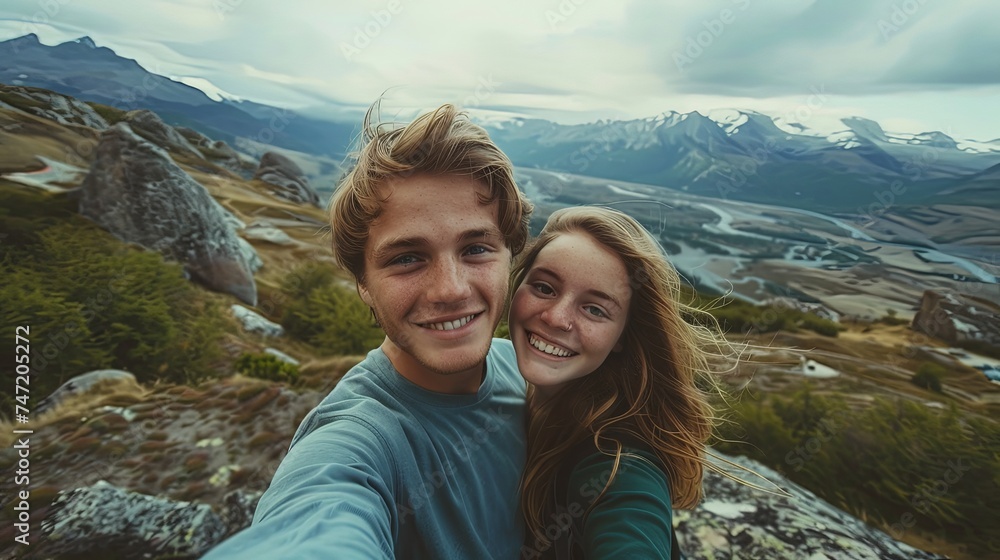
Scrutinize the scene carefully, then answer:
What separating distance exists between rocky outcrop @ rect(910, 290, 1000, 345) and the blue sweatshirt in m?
11.7

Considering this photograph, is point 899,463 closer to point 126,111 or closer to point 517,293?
point 517,293

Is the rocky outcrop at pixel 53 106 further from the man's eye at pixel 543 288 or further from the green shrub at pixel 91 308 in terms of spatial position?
the man's eye at pixel 543 288

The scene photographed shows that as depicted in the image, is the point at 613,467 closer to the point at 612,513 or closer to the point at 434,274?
the point at 612,513

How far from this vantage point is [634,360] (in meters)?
2.35

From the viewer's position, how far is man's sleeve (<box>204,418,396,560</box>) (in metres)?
1.08

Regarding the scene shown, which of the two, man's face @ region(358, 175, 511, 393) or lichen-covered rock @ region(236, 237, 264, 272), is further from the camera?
lichen-covered rock @ region(236, 237, 264, 272)

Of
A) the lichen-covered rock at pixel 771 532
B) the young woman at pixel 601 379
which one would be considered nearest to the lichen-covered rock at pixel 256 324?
the lichen-covered rock at pixel 771 532

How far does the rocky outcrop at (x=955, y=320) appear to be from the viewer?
9297 millimetres

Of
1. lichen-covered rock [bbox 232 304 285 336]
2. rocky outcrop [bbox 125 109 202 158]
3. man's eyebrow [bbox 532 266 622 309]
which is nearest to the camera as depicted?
man's eyebrow [bbox 532 266 622 309]

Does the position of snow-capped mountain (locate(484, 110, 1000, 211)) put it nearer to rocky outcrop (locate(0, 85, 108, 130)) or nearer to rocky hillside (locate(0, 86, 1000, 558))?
rocky hillside (locate(0, 86, 1000, 558))

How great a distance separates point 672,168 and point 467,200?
29.7 meters

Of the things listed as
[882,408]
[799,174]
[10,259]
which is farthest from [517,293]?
[799,174]

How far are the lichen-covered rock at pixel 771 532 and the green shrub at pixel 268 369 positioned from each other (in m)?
7.25

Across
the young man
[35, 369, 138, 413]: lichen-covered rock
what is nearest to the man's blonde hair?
the young man
